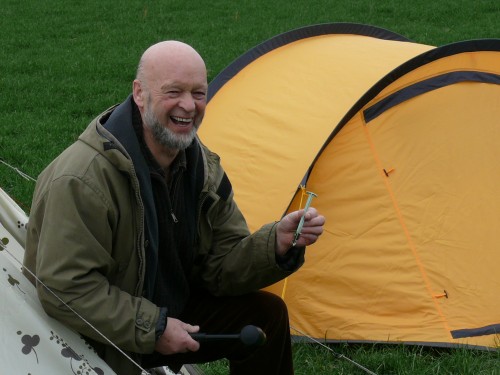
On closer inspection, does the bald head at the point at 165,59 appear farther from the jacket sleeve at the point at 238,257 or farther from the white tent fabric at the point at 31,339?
the white tent fabric at the point at 31,339

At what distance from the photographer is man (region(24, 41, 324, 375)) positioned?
2920 millimetres

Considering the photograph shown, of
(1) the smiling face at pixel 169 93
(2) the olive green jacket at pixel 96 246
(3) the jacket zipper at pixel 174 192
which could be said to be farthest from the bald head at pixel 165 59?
(3) the jacket zipper at pixel 174 192

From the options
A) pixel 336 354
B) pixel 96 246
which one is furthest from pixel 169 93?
pixel 336 354

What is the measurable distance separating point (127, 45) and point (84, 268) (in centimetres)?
990

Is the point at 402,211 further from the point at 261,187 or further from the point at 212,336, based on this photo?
the point at 212,336

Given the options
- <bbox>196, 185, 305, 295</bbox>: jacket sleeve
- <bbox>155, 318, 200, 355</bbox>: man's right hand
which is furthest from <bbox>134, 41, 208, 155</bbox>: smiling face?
<bbox>155, 318, 200, 355</bbox>: man's right hand

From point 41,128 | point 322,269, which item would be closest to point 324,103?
point 322,269

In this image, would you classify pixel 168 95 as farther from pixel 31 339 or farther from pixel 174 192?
pixel 31 339

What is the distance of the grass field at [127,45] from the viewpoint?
4.37 metres

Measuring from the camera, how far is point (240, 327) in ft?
11.2

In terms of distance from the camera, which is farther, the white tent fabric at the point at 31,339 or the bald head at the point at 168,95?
the bald head at the point at 168,95

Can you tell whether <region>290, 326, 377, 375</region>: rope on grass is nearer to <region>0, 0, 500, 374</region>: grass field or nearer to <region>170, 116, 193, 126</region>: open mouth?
<region>0, 0, 500, 374</region>: grass field

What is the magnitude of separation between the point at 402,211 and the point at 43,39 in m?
9.27

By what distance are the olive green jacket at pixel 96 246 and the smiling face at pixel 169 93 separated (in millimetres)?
183
